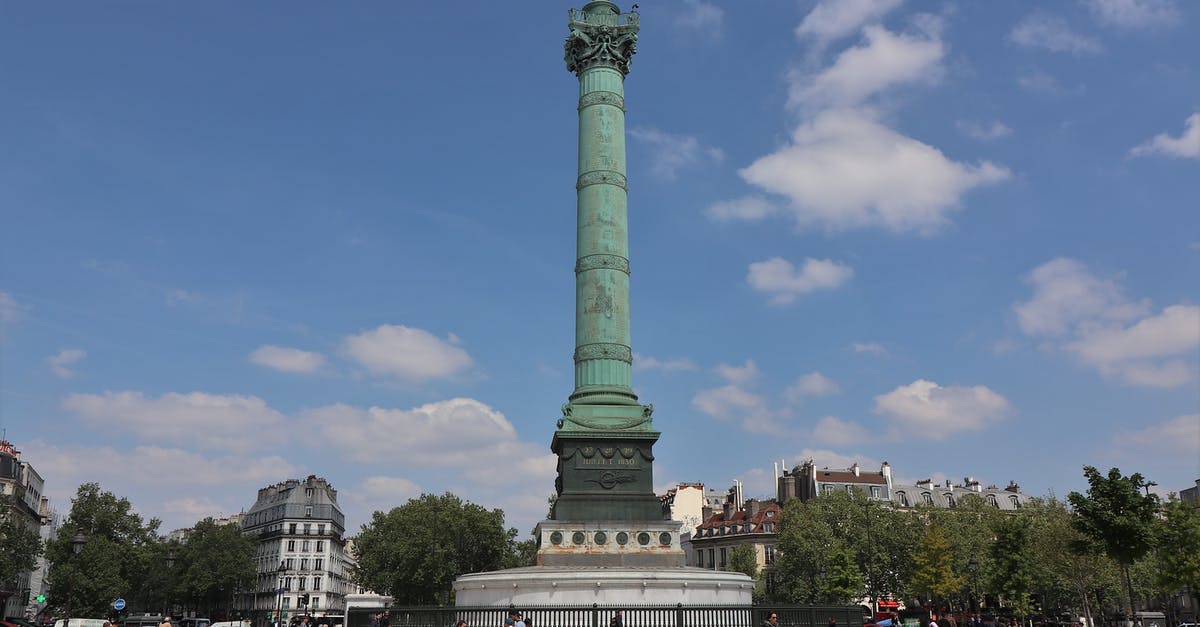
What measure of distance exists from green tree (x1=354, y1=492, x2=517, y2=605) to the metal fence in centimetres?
3542

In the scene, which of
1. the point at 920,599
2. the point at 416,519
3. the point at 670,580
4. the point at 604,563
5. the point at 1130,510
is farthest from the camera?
the point at 416,519

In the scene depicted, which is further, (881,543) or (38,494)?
(38,494)

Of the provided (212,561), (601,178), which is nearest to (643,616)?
(601,178)

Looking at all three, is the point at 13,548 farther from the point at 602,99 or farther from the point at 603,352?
the point at 602,99

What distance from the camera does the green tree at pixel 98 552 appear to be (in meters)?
55.1

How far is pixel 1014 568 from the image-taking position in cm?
4075

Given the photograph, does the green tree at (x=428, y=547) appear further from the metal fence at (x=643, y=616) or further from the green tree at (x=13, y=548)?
the metal fence at (x=643, y=616)

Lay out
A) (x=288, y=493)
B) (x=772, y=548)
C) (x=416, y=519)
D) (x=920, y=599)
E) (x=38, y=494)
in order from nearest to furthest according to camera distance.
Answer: (x=920, y=599) → (x=416, y=519) → (x=772, y=548) → (x=38, y=494) → (x=288, y=493)

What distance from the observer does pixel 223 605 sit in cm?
9688

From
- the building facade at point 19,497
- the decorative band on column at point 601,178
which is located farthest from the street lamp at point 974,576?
the building facade at point 19,497

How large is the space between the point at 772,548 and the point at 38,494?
63.0 metres

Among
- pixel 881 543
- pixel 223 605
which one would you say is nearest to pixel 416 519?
pixel 881 543

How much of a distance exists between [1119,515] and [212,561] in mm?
68720

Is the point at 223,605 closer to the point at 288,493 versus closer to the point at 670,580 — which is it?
the point at 288,493
